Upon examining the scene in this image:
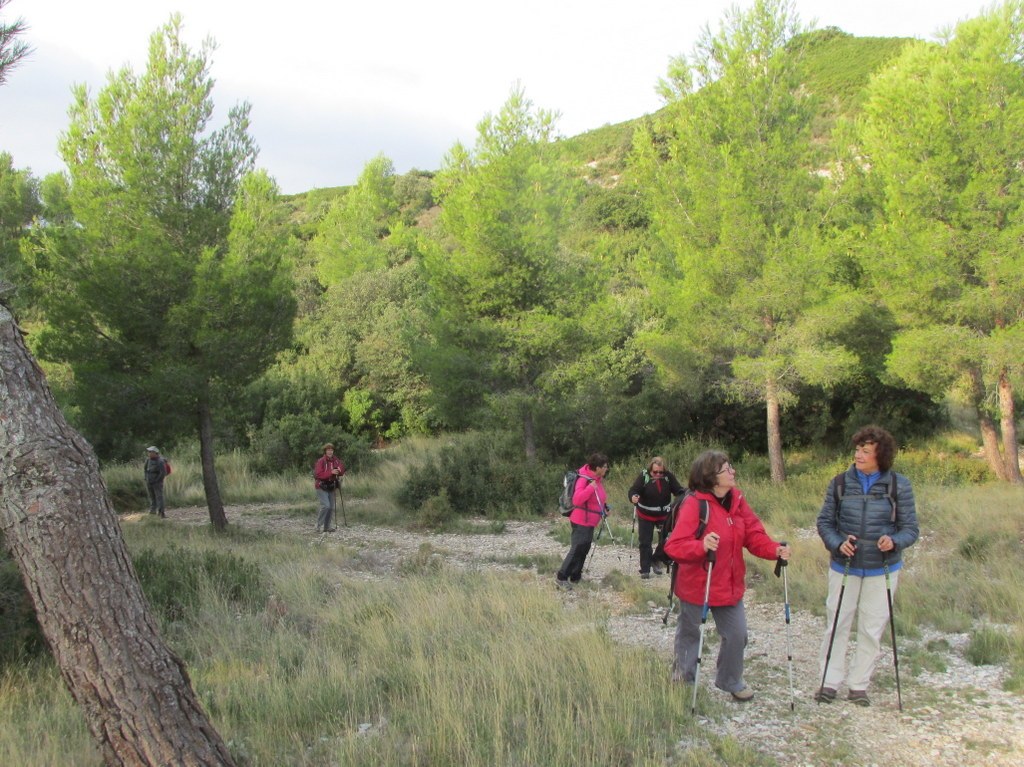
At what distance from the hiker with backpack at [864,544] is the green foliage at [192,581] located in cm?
527

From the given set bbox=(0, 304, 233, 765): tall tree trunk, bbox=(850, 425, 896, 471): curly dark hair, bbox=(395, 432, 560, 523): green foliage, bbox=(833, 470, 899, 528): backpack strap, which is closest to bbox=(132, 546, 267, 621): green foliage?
bbox=(0, 304, 233, 765): tall tree trunk

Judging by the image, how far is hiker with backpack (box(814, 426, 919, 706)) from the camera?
452 centimetres

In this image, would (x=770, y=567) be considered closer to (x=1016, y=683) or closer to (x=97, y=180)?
(x=1016, y=683)

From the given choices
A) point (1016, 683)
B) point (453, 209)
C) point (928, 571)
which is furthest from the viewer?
point (453, 209)

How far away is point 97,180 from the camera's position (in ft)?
39.4

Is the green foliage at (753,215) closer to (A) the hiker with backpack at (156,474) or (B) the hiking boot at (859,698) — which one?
(B) the hiking boot at (859,698)

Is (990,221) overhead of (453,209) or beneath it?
beneath

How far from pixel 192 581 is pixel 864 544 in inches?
253

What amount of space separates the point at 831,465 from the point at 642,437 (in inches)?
185

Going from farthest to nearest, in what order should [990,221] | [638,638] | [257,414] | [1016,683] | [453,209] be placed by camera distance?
[257,414] → [453,209] → [990,221] → [638,638] → [1016,683]

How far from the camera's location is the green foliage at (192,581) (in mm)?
6922

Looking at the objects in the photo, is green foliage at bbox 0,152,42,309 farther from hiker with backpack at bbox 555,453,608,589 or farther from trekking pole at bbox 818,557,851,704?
hiker with backpack at bbox 555,453,608,589

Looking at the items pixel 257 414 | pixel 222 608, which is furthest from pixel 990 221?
pixel 257 414

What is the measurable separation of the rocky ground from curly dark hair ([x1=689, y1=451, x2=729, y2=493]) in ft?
4.53
